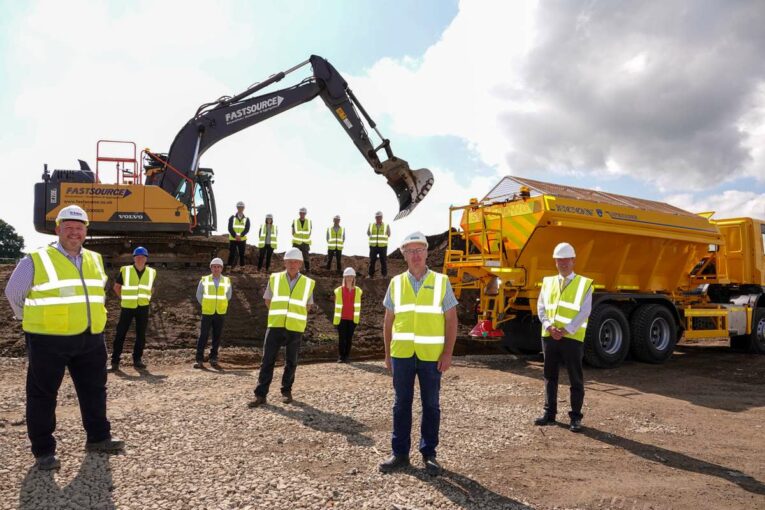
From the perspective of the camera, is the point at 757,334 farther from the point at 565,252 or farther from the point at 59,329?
the point at 59,329

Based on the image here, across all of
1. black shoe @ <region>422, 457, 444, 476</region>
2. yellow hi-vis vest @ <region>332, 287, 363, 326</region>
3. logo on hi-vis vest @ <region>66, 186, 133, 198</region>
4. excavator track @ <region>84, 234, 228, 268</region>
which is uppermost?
logo on hi-vis vest @ <region>66, 186, 133, 198</region>

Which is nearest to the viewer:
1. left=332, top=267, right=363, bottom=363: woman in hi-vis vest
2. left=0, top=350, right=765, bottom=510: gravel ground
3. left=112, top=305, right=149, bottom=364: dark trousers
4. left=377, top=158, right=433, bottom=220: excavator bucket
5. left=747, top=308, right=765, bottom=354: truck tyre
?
left=0, top=350, right=765, bottom=510: gravel ground

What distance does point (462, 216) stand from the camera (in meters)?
10.4

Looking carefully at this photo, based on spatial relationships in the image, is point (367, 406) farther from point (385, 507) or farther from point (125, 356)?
point (125, 356)

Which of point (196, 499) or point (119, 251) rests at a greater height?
point (119, 251)

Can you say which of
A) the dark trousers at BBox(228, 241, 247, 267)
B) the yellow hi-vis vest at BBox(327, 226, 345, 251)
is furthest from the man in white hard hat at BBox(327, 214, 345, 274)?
the dark trousers at BBox(228, 241, 247, 267)

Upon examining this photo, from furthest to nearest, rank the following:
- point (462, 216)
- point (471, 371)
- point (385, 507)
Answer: point (462, 216), point (471, 371), point (385, 507)

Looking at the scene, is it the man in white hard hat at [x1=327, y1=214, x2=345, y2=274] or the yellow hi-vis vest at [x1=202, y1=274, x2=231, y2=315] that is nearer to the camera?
the yellow hi-vis vest at [x1=202, y1=274, x2=231, y2=315]

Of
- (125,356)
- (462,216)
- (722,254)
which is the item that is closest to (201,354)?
(125,356)

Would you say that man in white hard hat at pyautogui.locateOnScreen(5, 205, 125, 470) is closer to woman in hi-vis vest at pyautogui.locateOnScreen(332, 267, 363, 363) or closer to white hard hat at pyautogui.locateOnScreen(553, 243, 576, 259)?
white hard hat at pyautogui.locateOnScreen(553, 243, 576, 259)

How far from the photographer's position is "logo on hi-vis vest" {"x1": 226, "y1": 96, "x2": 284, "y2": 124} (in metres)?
13.7

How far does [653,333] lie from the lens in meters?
10.2

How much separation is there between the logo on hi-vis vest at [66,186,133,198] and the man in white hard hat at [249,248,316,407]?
7955 mm

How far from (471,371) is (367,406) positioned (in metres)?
3.05
